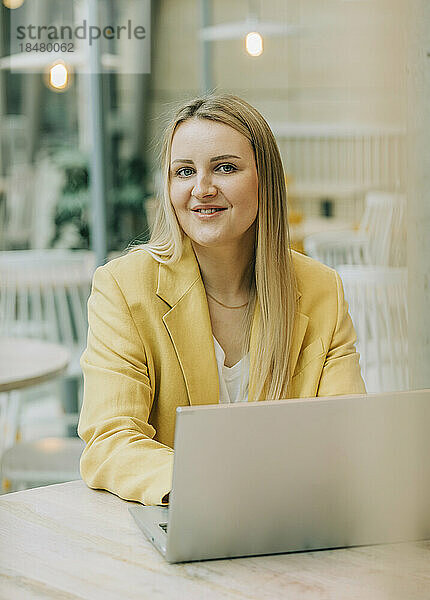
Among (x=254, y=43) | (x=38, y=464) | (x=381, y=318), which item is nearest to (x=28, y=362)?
(x=38, y=464)

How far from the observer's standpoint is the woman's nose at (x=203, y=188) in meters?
0.91

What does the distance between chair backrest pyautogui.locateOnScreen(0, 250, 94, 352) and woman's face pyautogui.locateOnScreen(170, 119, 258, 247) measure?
0.76 metres

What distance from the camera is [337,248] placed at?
4.62 ft

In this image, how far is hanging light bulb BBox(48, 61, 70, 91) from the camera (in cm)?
131

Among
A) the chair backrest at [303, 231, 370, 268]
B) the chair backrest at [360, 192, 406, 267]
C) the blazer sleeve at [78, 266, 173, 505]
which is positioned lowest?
the blazer sleeve at [78, 266, 173, 505]

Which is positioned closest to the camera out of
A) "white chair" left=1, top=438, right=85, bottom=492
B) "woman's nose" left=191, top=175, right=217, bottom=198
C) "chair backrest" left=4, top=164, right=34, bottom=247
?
"woman's nose" left=191, top=175, right=217, bottom=198

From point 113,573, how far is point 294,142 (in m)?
0.81

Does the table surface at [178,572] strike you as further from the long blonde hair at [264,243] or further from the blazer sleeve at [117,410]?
the long blonde hair at [264,243]

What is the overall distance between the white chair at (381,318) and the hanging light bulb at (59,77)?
56cm

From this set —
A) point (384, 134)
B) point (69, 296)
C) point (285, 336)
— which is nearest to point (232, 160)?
point (285, 336)

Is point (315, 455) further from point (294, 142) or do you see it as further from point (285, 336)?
point (294, 142)

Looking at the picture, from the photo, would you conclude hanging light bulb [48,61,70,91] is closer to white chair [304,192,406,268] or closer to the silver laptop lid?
white chair [304,192,406,268]

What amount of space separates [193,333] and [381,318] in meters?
0.22

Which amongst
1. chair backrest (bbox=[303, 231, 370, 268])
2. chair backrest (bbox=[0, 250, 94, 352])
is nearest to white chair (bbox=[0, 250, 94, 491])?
chair backrest (bbox=[0, 250, 94, 352])
